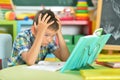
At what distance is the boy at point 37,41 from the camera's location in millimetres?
1431

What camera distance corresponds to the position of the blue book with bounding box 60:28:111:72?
103cm

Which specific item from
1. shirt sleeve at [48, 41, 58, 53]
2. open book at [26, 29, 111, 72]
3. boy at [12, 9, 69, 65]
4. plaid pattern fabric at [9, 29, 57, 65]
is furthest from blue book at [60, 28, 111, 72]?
shirt sleeve at [48, 41, 58, 53]

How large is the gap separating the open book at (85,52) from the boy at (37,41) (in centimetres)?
26

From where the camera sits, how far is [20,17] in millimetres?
3088

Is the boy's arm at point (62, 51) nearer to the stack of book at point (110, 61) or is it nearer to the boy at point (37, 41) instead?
the boy at point (37, 41)

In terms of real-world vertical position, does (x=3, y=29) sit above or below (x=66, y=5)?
below

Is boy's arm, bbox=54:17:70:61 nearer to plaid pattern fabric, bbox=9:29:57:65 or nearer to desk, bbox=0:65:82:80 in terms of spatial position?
plaid pattern fabric, bbox=9:29:57:65

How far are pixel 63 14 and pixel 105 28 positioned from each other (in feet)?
2.11

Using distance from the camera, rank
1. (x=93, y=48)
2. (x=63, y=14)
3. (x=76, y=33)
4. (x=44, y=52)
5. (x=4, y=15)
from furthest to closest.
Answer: (x=76, y=33) < (x=63, y=14) < (x=4, y=15) < (x=44, y=52) < (x=93, y=48)

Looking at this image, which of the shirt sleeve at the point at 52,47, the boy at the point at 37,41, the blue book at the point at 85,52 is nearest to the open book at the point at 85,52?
the blue book at the point at 85,52

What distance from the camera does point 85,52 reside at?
1149mm

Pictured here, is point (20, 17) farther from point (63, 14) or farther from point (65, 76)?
point (65, 76)

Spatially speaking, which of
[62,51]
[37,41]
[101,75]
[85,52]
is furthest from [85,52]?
[62,51]

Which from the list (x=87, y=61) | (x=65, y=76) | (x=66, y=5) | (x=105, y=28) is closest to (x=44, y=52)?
(x=87, y=61)
